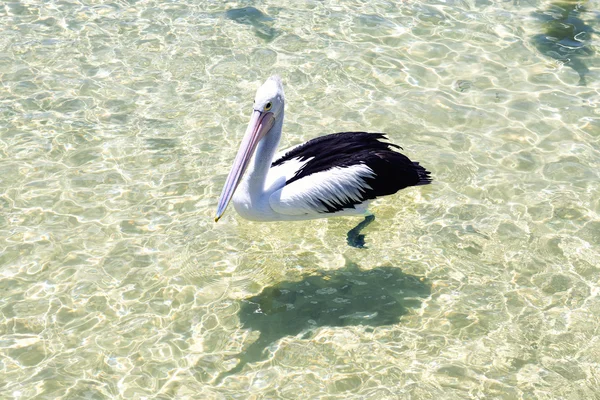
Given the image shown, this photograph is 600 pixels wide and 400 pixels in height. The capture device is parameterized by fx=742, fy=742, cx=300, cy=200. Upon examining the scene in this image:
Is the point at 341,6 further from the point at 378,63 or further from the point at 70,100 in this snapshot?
the point at 70,100

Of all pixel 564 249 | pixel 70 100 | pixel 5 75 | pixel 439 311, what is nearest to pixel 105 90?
pixel 70 100

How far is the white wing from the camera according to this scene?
5.02 metres

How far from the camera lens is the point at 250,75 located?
24.1 ft

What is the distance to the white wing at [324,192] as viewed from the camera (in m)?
5.02

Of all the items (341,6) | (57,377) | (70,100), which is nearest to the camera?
(57,377)

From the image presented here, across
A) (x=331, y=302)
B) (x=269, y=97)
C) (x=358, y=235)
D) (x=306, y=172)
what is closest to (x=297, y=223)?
(x=358, y=235)

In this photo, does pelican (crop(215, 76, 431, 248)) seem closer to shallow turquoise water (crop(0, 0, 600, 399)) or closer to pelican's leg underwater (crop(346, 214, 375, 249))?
pelican's leg underwater (crop(346, 214, 375, 249))

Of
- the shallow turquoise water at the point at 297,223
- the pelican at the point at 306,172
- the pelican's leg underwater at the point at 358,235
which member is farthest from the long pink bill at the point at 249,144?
the pelican's leg underwater at the point at 358,235

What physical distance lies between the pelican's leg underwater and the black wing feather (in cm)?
33

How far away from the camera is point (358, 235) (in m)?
5.50

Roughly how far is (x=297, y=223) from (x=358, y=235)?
0.56 meters

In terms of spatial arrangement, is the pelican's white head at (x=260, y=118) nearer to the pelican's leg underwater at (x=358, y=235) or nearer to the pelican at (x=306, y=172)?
the pelican at (x=306, y=172)

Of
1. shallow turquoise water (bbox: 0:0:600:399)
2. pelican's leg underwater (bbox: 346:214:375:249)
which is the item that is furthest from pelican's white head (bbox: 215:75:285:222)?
pelican's leg underwater (bbox: 346:214:375:249)

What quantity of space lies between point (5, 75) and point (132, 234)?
107 inches
